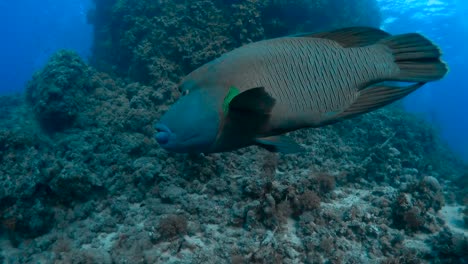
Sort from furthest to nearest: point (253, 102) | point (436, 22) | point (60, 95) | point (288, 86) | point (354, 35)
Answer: point (436, 22), point (60, 95), point (354, 35), point (288, 86), point (253, 102)

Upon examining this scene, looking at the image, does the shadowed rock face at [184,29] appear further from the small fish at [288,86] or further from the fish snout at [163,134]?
the fish snout at [163,134]

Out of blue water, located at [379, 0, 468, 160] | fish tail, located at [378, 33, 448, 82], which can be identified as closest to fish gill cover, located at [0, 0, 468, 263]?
fish tail, located at [378, 33, 448, 82]

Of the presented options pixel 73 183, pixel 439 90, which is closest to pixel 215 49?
pixel 73 183

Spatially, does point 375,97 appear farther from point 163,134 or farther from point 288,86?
point 163,134

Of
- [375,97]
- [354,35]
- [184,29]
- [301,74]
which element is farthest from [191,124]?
[184,29]

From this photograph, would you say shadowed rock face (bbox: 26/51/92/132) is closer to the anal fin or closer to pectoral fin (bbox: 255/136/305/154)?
pectoral fin (bbox: 255/136/305/154)

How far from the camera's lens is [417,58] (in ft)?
7.07

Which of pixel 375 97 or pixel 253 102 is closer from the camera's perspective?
pixel 253 102

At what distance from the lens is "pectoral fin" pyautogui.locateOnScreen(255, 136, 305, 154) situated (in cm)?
213

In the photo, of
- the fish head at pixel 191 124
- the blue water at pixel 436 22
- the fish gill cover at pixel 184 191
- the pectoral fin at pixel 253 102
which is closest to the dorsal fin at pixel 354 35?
the pectoral fin at pixel 253 102

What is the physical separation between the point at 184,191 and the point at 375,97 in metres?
4.33

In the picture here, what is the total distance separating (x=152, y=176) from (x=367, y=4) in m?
21.3

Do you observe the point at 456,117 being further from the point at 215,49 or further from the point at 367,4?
the point at 215,49

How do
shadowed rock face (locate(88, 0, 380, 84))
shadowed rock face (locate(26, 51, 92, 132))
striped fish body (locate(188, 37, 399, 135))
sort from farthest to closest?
shadowed rock face (locate(88, 0, 380, 84)) < shadowed rock face (locate(26, 51, 92, 132)) < striped fish body (locate(188, 37, 399, 135))
